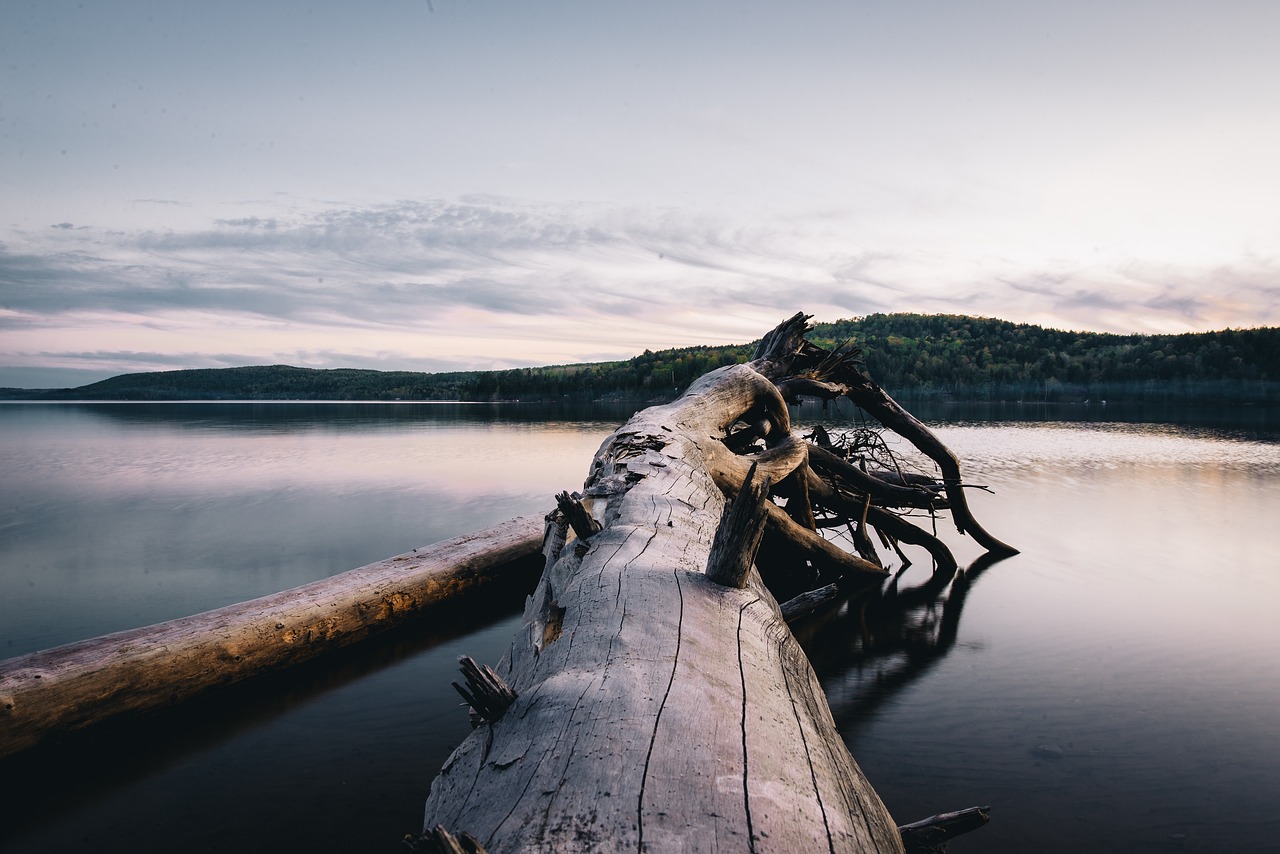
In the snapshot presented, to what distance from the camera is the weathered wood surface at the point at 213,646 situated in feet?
11.9

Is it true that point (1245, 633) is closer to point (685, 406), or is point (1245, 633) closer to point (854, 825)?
point (685, 406)

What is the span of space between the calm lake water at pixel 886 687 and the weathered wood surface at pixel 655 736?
5.78 feet

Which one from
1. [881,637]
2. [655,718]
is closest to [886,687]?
[881,637]

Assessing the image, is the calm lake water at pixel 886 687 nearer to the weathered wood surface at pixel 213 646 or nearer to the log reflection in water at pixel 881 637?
the log reflection in water at pixel 881 637

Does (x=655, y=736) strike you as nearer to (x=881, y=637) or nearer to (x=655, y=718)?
(x=655, y=718)

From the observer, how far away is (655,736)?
1.67 m

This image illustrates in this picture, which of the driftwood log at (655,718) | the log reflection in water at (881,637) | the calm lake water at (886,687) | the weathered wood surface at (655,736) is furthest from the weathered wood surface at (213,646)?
the log reflection in water at (881,637)

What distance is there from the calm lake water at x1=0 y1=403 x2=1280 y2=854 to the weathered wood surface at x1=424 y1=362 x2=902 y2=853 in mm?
1763

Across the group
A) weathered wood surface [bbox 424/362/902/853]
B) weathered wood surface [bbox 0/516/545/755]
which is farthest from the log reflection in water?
weathered wood surface [bbox 0/516/545/755]

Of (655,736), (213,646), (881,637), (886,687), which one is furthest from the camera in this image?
(881,637)

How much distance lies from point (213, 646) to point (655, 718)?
406 centimetres

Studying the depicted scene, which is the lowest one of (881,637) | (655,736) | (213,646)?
(881,637)

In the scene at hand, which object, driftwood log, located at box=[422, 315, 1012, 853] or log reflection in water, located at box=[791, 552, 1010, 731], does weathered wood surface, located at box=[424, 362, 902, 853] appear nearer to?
driftwood log, located at box=[422, 315, 1012, 853]

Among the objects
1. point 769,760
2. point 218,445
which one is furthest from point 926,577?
point 218,445
